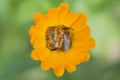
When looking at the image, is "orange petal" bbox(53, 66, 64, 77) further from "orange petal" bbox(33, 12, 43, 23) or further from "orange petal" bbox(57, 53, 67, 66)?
"orange petal" bbox(33, 12, 43, 23)

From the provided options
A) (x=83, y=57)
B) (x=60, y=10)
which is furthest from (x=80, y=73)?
(x=60, y=10)

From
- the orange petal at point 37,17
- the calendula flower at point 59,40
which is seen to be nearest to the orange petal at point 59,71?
the calendula flower at point 59,40

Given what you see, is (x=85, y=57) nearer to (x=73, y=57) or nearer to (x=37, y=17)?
(x=73, y=57)

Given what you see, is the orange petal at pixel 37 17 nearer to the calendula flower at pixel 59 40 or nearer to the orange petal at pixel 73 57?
the calendula flower at pixel 59 40

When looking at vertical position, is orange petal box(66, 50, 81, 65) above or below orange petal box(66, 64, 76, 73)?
above

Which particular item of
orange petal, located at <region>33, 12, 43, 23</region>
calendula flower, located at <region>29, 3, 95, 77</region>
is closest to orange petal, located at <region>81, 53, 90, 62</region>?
calendula flower, located at <region>29, 3, 95, 77</region>

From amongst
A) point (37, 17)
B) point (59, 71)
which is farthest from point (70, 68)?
point (37, 17)

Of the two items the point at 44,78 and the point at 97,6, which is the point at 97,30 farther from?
the point at 44,78
